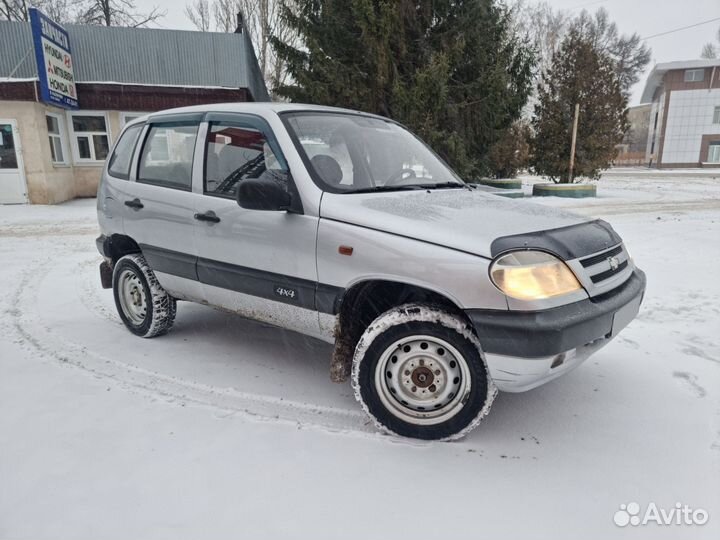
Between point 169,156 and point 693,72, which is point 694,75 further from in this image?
point 169,156

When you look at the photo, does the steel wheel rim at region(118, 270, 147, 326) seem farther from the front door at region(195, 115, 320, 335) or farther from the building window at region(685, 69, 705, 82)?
the building window at region(685, 69, 705, 82)

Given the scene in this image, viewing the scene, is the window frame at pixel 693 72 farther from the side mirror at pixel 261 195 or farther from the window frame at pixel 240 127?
the side mirror at pixel 261 195

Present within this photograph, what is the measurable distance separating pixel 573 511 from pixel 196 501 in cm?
171

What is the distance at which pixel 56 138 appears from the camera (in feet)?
50.4

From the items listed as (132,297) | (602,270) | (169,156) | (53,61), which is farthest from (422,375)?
(53,61)

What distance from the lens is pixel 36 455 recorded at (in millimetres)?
2541

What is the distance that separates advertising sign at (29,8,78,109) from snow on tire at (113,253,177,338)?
11.9 meters

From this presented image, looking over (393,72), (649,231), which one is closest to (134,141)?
(649,231)

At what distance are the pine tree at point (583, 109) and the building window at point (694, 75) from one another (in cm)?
3595

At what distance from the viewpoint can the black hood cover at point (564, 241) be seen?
238cm

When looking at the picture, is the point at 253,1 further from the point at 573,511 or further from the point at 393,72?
the point at 573,511

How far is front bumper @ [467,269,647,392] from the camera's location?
2301mm

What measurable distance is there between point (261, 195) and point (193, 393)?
4.72 ft

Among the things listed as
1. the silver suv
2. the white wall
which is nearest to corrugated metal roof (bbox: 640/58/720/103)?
the white wall
